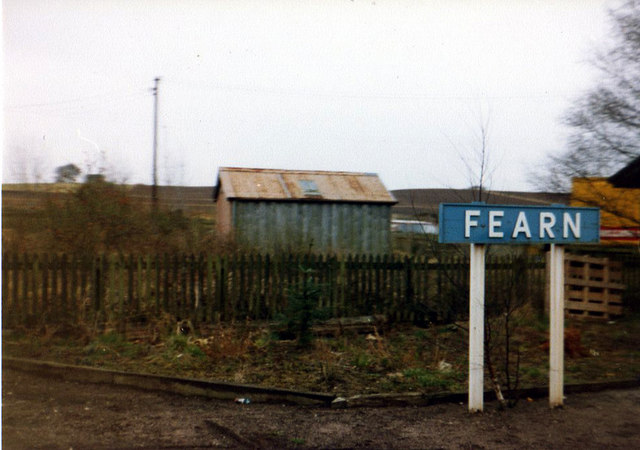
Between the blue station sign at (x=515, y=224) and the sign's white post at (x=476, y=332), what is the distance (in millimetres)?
218

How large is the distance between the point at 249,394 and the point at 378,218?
9.43m

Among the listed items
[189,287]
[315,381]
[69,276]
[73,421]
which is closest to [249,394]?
[315,381]

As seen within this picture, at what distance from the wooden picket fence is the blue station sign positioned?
1892 millimetres

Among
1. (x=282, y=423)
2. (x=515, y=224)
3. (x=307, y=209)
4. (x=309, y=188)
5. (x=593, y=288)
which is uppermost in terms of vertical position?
(x=309, y=188)

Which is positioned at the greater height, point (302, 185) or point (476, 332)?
point (302, 185)

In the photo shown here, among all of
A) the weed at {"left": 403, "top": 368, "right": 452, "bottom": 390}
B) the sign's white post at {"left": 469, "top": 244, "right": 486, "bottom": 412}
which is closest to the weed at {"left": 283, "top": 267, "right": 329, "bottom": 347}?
the weed at {"left": 403, "top": 368, "right": 452, "bottom": 390}

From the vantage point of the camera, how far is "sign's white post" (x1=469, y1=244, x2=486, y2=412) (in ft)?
17.4

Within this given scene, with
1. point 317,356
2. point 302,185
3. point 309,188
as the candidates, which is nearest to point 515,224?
point 317,356

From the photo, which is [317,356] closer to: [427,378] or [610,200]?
[427,378]

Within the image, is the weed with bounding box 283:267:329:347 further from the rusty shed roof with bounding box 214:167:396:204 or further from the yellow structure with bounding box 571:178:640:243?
the yellow structure with bounding box 571:178:640:243

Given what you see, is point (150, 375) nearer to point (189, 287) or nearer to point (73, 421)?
point (73, 421)

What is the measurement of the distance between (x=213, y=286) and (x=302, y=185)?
20.7 feet

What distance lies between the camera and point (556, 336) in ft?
18.7

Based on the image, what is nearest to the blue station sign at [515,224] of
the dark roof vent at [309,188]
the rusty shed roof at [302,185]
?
the rusty shed roof at [302,185]
